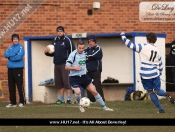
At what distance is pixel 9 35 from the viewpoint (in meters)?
19.9

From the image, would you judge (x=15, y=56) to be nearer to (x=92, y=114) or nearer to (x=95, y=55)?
(x=95, y=55)

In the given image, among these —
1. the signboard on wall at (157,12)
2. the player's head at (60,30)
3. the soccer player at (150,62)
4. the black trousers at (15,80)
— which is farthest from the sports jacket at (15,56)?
the signboard on wall at (157,12)

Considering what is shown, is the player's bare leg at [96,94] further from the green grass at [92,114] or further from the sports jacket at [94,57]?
the sports jacket at [94,57]

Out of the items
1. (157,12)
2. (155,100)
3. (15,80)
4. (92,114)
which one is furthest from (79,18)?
(92,114)

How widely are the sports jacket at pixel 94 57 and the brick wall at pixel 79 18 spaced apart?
305 centimetres

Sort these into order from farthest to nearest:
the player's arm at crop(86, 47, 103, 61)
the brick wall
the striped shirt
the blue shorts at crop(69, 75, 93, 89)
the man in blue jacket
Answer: the brick wall < the player's arm at crop(86, 47, 103, 61) < the man in blue jacket < the blue shorts at crop(69, 75, 93, 89) < the striped shirt

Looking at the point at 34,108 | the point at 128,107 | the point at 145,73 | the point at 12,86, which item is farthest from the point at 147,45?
the point at 12,86

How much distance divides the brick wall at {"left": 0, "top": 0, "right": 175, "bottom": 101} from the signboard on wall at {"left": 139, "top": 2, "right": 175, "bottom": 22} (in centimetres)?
21

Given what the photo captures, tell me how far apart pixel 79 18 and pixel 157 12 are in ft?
8.24

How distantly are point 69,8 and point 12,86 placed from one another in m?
4.69

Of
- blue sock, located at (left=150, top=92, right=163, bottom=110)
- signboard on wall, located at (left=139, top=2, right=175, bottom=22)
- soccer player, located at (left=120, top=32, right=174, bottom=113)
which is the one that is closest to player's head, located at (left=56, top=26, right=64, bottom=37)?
soccer player, located at (left=120, top=32, right=174, bottom=113)

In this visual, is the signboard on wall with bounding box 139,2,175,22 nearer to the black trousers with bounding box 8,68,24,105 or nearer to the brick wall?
the brick wall

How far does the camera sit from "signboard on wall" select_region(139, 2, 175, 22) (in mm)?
20062

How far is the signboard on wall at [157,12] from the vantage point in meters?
20.1
